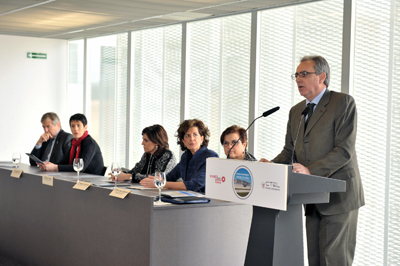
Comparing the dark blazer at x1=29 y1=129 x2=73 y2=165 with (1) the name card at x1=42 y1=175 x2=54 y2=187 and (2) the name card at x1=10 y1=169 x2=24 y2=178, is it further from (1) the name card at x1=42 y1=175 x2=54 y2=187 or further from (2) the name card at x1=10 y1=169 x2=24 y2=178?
(1) the name card at x1=42 y1=175 x2=54 y2=187

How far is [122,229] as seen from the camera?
3.19 metres

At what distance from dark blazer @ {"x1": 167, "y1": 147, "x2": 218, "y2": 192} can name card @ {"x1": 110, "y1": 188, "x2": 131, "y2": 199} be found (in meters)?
0.68

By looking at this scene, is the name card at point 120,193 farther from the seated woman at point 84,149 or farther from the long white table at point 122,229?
the seated woman at point 84,149

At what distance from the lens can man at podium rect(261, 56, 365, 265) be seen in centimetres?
264

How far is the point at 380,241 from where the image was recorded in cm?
411

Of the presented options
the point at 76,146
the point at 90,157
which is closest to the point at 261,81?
the point at 90,157

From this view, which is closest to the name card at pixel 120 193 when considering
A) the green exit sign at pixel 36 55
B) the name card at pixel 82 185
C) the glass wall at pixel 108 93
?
the name card at pixel 82 185

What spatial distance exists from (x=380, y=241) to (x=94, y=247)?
2412mm

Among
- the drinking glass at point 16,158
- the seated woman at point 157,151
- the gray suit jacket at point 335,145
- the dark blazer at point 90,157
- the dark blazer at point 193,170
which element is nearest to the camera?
the gray suit jacket at point 335,145

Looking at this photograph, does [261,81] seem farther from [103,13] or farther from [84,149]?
[103,13]

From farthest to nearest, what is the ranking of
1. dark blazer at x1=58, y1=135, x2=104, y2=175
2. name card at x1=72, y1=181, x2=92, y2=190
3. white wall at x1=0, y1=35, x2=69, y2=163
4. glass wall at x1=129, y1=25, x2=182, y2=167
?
white wall at x1=0, y1=35, x2=69, y2=163 < glass wall at x1=129, y1=25, x2=182, y2=167 < dark blazer at x1=58, y1=135, x2=104, y2=175 < name card at x1=72, y1=181, x2=92, y2=190

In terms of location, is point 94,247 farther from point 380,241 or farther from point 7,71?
point 7,71

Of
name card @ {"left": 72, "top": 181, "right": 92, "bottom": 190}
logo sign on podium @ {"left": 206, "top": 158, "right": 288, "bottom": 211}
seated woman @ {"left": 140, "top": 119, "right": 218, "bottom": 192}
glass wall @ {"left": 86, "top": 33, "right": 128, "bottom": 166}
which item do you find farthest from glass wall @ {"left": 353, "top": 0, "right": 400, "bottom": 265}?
glass wall @ {"left": 86, "top": 33, "right": 128, "bottom": 166}

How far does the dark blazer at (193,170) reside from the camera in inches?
148
